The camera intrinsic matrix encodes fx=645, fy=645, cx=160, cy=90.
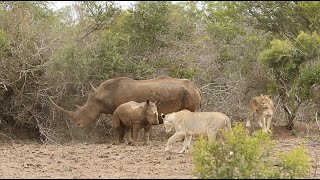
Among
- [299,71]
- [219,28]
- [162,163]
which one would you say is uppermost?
[219,28]

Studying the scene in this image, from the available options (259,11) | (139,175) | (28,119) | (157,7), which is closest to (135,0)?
(157,7)

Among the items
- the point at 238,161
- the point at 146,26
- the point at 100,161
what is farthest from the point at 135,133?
the point at 238,161

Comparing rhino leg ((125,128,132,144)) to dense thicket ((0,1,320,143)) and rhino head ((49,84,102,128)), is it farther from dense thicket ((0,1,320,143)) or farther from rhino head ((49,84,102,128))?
dense thicket ((0,1,320,143))

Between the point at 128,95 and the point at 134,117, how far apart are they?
4.83 ft

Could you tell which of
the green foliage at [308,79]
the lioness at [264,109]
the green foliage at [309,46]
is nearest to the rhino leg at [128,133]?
the lioness at [264,109]

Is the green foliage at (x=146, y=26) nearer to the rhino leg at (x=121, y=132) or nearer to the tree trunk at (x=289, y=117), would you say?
the rhino leg at (x=121, y=132)

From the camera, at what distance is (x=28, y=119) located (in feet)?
57.5

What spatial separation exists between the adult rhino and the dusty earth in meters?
1.10

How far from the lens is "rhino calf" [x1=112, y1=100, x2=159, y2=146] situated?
14.9 metres

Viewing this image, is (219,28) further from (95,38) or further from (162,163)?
(162,163)

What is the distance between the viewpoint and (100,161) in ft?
40.2

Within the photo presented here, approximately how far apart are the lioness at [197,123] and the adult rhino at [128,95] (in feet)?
9.41

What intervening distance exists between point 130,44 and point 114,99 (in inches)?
118

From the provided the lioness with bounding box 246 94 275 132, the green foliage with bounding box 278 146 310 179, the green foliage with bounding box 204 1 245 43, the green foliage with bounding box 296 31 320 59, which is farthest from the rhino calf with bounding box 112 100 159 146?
the green foliage with bounding box 204 1 245 43
